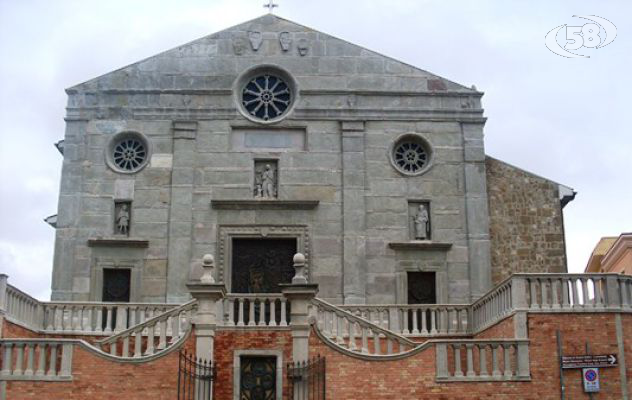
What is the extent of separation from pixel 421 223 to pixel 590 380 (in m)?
8.15

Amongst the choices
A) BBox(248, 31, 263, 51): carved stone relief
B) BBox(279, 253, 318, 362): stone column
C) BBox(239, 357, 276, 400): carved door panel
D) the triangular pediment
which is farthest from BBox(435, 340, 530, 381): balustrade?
BBox(248, 31, 263, 51): carved stone relief

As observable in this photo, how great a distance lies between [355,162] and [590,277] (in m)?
8.82

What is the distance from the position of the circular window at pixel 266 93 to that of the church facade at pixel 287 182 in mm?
44

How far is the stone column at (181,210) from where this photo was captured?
24.5 metres

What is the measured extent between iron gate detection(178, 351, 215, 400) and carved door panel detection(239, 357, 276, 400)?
0.67m

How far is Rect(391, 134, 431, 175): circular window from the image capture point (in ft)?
85.3

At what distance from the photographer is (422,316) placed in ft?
73.5

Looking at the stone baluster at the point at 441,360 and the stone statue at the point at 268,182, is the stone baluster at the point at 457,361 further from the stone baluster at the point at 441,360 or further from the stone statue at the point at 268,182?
the stone statue at the point at 268,182

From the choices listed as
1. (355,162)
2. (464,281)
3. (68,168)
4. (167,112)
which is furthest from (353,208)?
(68,168)

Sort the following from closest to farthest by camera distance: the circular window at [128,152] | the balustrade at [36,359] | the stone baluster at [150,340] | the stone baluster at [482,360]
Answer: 1. the balustrade at [36,359]
2. the stone baluster at [482,360]
3. the stone baluster at [150,340]
4. the circular window at [128,152]

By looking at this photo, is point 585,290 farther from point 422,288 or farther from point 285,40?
point 285,40

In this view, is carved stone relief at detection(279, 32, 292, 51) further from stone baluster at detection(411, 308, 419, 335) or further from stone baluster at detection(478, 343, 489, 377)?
stone baluster at detection(478, 343, 489, 377)

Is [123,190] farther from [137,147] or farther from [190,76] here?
[190,76]

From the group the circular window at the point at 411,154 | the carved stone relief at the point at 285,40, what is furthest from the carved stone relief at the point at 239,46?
the circular window at the point at 411,154
